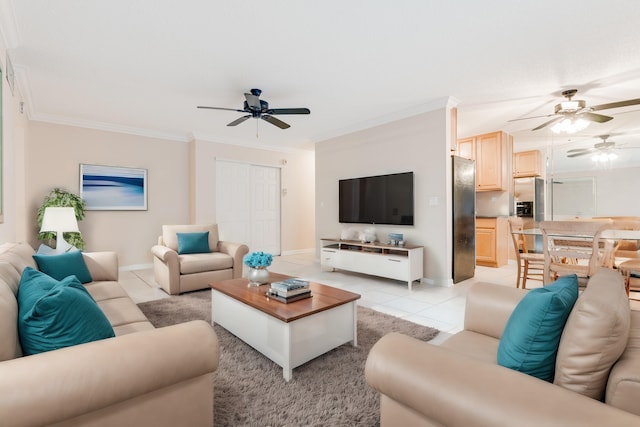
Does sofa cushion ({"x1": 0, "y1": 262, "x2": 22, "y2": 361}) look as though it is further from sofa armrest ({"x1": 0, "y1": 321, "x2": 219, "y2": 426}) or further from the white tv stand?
the white tv stand

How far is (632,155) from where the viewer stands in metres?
4.80

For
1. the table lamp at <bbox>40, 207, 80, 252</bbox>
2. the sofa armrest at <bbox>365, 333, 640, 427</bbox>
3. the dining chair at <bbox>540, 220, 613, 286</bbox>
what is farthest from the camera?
the table lamp at <bbox>40, 207, 80, 252</bbox>

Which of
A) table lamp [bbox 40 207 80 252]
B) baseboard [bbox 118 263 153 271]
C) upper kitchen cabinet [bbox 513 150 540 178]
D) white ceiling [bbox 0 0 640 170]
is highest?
white ceiling [bbox 0 0 640 170]

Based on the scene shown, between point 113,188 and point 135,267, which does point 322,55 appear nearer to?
point 113,188

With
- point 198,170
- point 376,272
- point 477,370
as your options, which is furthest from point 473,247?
point 198,170

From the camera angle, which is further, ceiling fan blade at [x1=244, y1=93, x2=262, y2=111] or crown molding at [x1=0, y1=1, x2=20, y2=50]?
ceiling fan blade at [x1=244, y1=93, x2=262, y2=111]

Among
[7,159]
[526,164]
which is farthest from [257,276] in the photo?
A: [526,164]

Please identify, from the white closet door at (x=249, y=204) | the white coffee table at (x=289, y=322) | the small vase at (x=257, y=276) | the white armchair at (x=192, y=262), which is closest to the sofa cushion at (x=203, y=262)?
the white armchair at (x=192, y=262)

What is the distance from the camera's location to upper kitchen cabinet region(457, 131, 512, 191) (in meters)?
5.44

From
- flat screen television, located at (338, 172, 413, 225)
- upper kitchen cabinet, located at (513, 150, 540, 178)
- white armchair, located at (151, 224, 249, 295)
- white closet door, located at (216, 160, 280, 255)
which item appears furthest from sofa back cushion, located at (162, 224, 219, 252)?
upper kitchen cabinet, located at (513, 150, 540, 178)

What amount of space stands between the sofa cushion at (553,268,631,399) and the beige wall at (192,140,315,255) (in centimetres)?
578

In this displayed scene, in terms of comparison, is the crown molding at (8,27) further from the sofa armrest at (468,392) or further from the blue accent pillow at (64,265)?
the sofa armrest at (468,392)

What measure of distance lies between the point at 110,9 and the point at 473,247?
5031mm

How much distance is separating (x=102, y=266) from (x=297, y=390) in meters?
2.33
